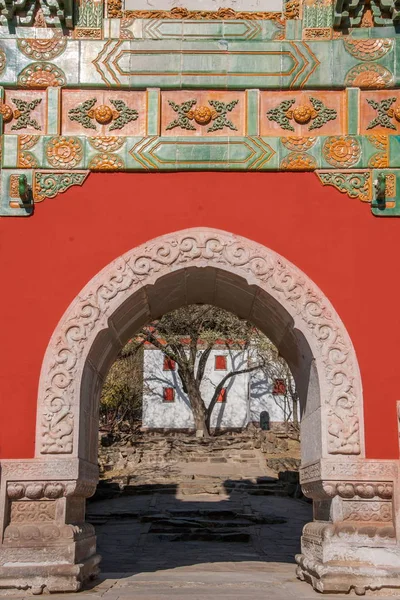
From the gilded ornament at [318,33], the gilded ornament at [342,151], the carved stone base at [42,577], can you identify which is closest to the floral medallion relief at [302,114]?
the gilded ornament at [342,151]

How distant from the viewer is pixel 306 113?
22.0 feet

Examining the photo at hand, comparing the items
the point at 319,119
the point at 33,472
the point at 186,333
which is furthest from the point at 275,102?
the point at 186,333

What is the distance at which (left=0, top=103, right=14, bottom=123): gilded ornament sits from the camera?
6.67m

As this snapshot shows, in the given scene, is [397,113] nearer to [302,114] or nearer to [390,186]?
[390,186]

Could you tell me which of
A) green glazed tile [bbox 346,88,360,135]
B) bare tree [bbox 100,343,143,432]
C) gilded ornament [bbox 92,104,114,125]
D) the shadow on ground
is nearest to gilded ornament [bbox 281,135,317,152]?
green glazed tile [bbox 346,88,360,135]

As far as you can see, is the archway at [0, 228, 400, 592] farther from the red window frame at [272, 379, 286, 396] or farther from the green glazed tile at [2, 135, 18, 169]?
the red window frame at [272, 379, 286, 396]

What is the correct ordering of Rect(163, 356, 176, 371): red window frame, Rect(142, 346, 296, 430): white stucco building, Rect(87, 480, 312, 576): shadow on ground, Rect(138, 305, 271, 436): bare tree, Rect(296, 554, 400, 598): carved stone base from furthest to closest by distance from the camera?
1. Rect(142, 346, 296, 430): white stucco building
2. Rect(163, 356, 176, 371): red window frame
3. Rect(138, 305, 271, 436): bare tree
4. Rect(87, 480, 312, 576): shadow on ground
5. Rect(296, 554, 400, 598): carved stone base

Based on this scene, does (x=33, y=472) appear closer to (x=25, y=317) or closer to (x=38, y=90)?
(x=25, y=317)

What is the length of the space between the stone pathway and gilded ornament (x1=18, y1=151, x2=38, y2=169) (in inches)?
135

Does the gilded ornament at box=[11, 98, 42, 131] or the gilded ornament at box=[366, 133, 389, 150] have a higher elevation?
the gilded ornament at box=[11, 98, 42, 131]

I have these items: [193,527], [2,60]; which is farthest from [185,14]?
[193,527]

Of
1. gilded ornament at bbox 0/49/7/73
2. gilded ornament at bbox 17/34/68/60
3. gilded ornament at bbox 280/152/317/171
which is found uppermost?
gilded ornament at bbox 17/34/68/60

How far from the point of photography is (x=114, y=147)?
6.64m

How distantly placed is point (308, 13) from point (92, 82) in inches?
80.0
